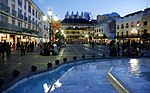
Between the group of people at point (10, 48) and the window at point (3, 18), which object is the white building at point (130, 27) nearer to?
the group of people at point (10, 48)

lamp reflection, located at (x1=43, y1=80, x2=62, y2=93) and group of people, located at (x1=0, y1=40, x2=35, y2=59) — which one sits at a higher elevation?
group of people, located at (x1=0, y1=40, x2=35, y2=59)

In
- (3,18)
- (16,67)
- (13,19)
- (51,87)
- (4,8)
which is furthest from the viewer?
(13,19)

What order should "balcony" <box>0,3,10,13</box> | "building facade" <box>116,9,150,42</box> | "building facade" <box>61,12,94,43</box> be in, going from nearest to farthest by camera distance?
"balcony" <box>0,3,10,13</box> → "building facade" <box>116,9,150,42</box> → "building facade" <box>61,12,94,43</box>

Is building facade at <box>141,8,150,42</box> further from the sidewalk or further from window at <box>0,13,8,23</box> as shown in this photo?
the sidewalk

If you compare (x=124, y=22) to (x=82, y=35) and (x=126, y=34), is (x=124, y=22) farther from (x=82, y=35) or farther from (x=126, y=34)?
(x=82, y=35)

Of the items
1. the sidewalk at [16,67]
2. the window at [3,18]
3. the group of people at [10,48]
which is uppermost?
the window at [3,18]

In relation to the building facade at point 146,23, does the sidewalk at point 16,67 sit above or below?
below

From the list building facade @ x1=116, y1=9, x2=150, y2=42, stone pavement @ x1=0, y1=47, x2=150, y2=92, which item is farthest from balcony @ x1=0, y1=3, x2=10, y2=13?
building facade @ x1=116, y1=9, x2=150, y2=42

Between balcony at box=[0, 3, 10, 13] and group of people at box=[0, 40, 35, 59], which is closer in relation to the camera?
group of people at box=[0, 40, 35, 59]

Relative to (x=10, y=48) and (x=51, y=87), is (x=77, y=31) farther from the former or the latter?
(x=51, y=87)

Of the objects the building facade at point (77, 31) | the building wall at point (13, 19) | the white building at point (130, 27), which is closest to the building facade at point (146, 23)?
the white building at point (130, 27)

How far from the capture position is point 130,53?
26703mm

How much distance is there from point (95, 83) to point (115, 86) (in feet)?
3.61

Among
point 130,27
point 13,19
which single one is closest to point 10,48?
point 13,19
